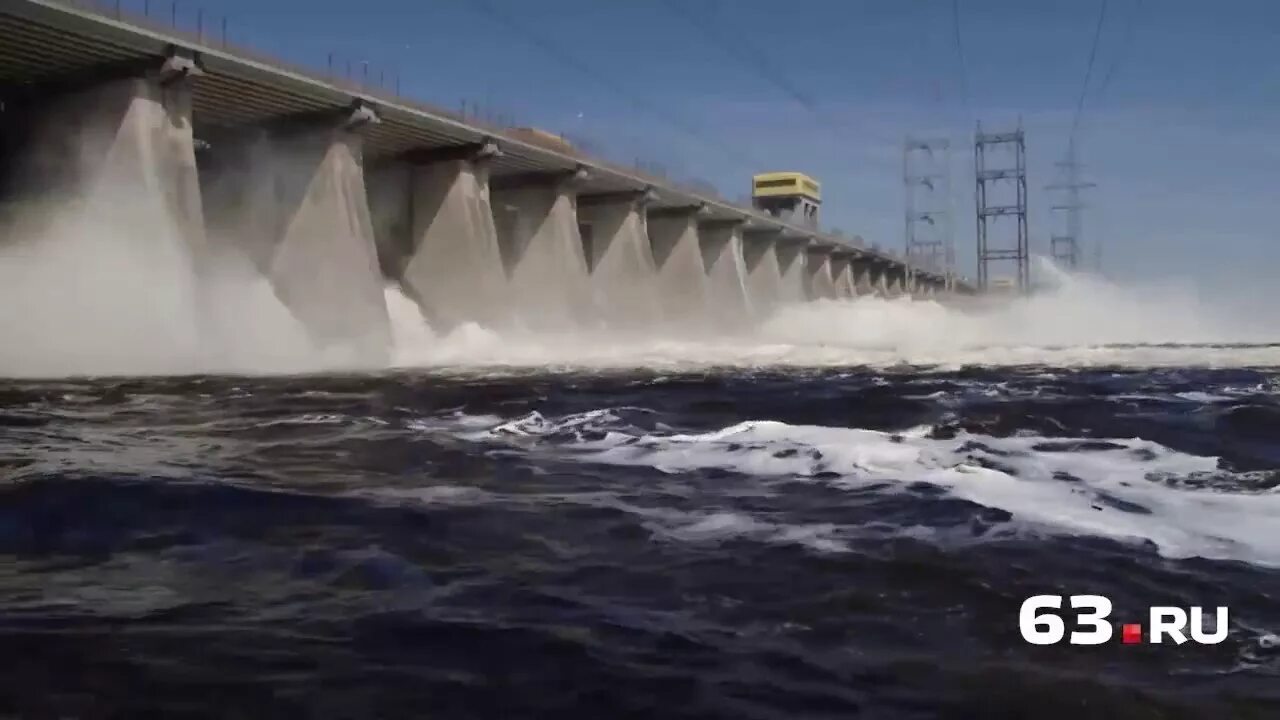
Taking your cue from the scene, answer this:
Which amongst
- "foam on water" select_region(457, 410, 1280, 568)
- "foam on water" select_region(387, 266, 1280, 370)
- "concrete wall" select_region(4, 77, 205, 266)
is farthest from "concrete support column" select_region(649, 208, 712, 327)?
"foam on water" select_region(457, 410, 1280, 568)

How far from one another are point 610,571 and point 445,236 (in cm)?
3944

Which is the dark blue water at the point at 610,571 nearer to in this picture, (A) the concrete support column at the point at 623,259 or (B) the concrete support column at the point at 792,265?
(A) the concrete support column at the point at 623,259

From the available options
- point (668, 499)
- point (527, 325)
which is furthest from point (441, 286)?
point (668, 499)

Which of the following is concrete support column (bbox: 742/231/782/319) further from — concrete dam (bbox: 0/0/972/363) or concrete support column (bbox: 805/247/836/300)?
concrete dam (bbox: 0/0/972/363)

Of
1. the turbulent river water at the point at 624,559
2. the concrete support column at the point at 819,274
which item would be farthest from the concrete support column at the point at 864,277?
the turbulent river water at the point at 624,559

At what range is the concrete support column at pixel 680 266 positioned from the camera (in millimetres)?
63750

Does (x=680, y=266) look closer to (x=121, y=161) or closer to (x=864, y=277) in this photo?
(x=121, y=161)

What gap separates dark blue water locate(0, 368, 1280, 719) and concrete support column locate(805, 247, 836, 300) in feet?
242

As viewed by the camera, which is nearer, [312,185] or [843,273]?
[312,185]

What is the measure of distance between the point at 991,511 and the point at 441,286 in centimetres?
3819

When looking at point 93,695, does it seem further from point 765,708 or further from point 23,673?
point 765,708

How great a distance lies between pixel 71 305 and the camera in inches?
1122

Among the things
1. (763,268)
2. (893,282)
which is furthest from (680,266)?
(893,282)

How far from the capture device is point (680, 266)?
64625 mm
